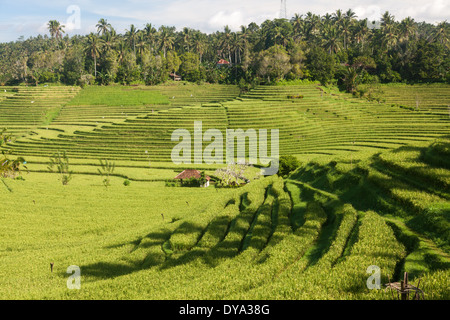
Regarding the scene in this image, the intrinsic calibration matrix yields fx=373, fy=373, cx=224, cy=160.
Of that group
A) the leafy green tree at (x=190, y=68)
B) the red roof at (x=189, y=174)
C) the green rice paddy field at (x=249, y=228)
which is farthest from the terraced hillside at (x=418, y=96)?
the leafy green tree at (x=190, y=68)

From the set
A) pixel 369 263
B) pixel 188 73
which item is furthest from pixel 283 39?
pixel 369 263

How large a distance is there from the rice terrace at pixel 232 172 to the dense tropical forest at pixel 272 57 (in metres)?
0.51

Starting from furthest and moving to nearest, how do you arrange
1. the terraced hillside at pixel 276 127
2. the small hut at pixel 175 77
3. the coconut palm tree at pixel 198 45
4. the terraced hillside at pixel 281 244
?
the coconut palm tree at pixel 198 45
the small hut at pixel 175 77
the terraced hillside at pixel 276 127
the terraced hillside at pixel 281 244

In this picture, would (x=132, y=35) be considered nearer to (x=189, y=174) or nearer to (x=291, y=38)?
(x=291, y=38)

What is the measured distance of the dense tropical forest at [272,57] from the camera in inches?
3137

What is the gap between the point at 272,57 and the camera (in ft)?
275

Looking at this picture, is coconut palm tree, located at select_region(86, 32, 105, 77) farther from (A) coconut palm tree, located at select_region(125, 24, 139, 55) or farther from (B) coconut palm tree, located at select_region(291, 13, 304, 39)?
(B) coconut palm tree, located at select_region(291, 13, 304, 39)

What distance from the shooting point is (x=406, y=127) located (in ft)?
168

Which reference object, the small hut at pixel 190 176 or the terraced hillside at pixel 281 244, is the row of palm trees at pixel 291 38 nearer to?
the small hut at pixel 190 176

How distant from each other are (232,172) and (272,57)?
47.4 m

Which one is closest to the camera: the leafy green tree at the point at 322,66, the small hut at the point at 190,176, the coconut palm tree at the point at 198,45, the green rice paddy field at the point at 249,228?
the green rice paddy field at the point at 249,228

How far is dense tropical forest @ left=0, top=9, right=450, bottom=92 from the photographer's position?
261 ft
